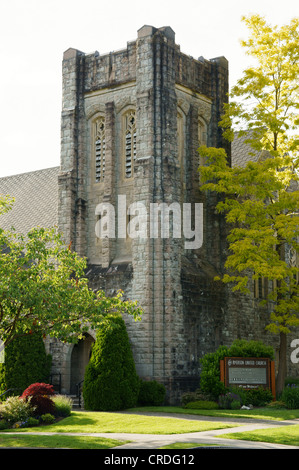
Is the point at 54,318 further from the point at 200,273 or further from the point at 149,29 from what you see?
the point at 149,29

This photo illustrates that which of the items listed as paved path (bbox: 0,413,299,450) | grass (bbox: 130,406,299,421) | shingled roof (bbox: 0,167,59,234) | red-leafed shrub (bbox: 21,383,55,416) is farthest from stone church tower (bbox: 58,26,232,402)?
paved path (bbox: 0,413,299,450)

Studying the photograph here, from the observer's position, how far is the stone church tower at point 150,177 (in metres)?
27.7

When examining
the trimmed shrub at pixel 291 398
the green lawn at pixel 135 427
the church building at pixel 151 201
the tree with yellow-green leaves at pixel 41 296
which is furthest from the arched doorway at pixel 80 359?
the tree with yellow-green leaves at pixel 41 296

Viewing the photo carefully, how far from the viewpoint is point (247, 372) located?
86.9ft

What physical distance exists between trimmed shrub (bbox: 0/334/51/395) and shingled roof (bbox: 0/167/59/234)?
8.02 metres

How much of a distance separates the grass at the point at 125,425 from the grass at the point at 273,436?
1614 mm

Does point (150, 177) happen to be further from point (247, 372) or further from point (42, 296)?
point (42, 296)

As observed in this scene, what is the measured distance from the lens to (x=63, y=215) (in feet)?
103

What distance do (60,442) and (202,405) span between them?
10.6 metres

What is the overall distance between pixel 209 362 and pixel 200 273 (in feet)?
15.4

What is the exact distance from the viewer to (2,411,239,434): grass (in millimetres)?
18355

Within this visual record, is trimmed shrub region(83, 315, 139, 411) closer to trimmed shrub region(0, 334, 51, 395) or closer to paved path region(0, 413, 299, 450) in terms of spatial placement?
trimmed shrub region(0, 334, 51, 395)

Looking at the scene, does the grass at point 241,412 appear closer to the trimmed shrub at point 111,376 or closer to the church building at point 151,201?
the trimmed shrub at point 111,376
